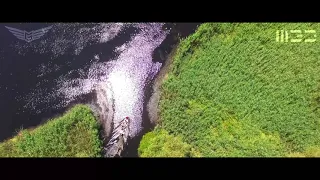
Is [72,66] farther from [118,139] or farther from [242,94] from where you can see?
[242,94]

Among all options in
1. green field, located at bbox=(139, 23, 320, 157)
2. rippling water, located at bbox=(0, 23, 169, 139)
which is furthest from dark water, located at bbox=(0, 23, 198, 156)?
green field, located at bbox=(139, 23, 320, 157)

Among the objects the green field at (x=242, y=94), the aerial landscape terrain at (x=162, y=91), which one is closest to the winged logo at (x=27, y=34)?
the aerial landscape terrain at (x=162, y=91)

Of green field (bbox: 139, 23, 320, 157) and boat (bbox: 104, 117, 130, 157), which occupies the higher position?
green field (bbox: 139, 23, 320, 157)

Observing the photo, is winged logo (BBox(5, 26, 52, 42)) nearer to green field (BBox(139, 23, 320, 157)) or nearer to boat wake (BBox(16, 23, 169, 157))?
Result: boat wake (BBox(16, 23, 169, 157))

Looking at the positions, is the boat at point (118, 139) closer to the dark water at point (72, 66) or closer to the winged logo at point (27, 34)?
the dark water at point (72, 66)

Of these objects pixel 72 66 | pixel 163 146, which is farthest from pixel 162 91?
pixel 72 66

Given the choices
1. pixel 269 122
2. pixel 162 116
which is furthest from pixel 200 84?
pixel 269 122

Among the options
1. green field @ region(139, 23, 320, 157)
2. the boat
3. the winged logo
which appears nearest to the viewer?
green field @ region(139, 23, 320, 157)
